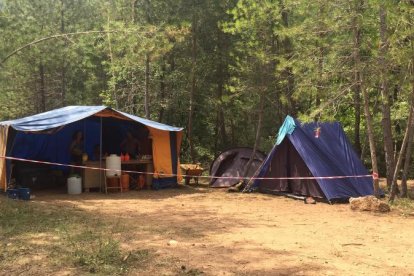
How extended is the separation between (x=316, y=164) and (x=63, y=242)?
630 cm

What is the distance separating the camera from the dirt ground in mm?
5027

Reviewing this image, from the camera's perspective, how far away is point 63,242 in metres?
5.80

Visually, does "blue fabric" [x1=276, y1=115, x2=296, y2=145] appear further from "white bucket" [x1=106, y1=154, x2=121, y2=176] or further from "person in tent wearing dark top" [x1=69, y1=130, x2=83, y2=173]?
"person in tent wearing dark top" [x1=69, y1=130, x2=83, y2=173]

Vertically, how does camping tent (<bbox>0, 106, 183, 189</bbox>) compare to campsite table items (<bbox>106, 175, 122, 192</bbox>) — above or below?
above

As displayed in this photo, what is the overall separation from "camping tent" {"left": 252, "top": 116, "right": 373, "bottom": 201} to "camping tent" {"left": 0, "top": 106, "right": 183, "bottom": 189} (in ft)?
8.63

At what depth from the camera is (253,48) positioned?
43.1ft

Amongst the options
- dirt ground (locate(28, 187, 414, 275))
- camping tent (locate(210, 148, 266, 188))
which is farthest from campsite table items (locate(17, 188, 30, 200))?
camping tent (locate(210, 148, 266, 188))

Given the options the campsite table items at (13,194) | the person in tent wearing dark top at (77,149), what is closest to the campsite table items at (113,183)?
the person in tent wearing dark top at (77,149)

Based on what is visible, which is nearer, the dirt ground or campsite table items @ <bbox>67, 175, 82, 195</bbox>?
the dirt ground

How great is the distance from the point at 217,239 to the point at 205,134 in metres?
14.0

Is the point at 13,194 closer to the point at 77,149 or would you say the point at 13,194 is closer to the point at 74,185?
the point at 74,185

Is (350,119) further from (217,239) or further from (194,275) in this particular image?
(194,275)

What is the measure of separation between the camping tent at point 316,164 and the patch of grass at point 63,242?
4991 mm

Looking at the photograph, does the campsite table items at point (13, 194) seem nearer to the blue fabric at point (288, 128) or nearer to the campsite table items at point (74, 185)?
the campsite table items at point (74, 185)
